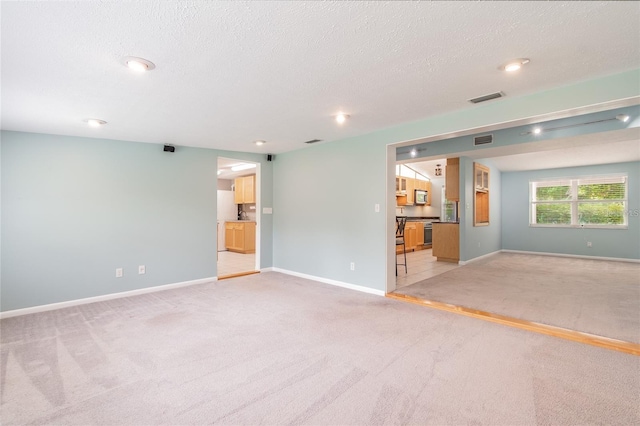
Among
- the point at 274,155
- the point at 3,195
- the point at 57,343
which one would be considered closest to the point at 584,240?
the point at 274,155

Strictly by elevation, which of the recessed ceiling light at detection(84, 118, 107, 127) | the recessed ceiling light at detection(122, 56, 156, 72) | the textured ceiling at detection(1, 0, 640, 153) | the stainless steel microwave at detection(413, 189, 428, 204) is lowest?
the stainless steel microwave at detection(413, 189, 428, 204)

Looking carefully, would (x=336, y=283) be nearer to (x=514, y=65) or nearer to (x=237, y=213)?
(x=514, y=65)

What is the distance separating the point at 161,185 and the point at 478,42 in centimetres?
458

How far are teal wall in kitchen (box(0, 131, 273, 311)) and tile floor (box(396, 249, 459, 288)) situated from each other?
3352mm

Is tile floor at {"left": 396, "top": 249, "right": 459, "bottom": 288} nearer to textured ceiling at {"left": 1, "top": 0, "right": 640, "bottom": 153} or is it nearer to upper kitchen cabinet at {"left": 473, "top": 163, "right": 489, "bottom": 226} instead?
upper kitchen cabinet at {"left": 473, "top": 163, "right": 489, "bottom": 226}

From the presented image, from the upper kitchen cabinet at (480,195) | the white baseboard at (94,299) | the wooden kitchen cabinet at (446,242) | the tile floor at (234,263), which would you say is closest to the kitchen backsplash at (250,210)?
the tile floor at (234,263)

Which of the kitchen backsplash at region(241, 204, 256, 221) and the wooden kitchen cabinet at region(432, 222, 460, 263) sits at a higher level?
the kitchen backsplash at region(241, 204, 256, 221)

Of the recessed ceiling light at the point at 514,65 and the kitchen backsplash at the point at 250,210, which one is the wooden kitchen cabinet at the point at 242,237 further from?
the recessed ceiling light at the point at 514,65

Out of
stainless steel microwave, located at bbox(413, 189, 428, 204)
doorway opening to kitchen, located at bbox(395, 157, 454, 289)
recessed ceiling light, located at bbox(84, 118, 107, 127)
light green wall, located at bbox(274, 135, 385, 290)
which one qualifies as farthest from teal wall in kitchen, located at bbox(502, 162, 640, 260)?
recessed ceiling light, located at bbox(84, 118, 107, 127)

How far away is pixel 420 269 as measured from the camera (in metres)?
6.30

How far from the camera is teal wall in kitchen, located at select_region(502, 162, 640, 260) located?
725 centimetres

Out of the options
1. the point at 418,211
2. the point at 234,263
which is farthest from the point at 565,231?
the point at 234,263

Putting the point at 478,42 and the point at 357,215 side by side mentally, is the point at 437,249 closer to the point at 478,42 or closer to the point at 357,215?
the point at 357,215

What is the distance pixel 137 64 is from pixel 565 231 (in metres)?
9.92
